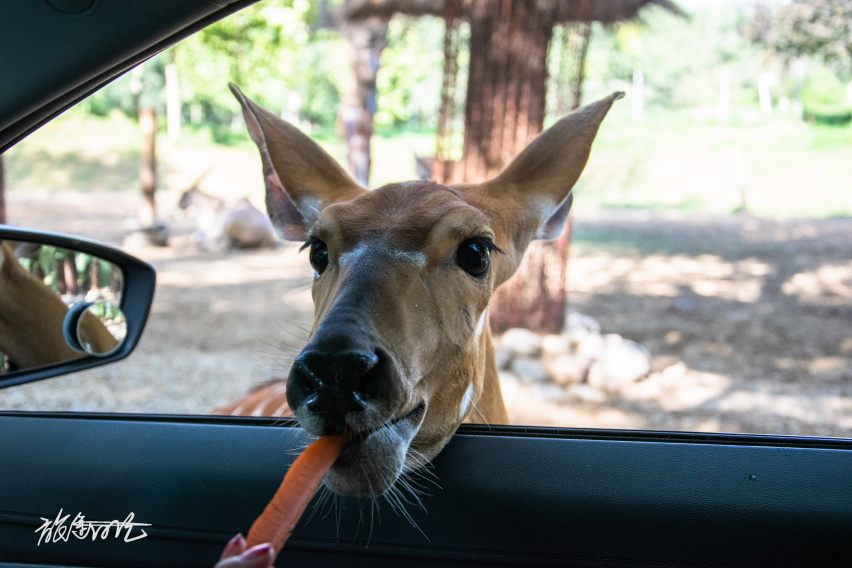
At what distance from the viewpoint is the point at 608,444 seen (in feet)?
5.97

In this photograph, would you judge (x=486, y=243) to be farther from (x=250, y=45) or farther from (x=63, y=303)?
(x=250, y=45)

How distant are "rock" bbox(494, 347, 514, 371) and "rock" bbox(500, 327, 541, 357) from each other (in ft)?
0.19

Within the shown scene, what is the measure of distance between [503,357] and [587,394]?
37.6 inches

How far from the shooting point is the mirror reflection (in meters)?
2.31

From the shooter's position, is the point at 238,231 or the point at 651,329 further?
the point at 238,231

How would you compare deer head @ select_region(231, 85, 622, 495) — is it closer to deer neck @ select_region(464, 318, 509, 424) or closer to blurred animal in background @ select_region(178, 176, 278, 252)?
deer neck @ select_region(464, 318, 509, 424)

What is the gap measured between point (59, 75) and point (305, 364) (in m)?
1.01

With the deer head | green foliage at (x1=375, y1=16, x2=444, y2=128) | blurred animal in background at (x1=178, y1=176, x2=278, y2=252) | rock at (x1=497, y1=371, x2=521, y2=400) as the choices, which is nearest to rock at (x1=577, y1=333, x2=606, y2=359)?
rock at (x1=497, y1=371, x2=521, y2=400)

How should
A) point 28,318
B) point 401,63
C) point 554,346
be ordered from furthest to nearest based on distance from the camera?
point 401,63
point 554,346
point 28,318

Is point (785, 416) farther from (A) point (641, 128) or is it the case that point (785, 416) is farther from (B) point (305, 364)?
(A) point (641, 128)

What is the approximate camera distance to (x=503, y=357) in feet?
22.8

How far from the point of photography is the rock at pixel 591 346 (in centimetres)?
709

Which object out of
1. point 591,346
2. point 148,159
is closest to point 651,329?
point 591,346

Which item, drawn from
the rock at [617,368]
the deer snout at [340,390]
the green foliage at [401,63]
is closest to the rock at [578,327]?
the rock at [617,368]
